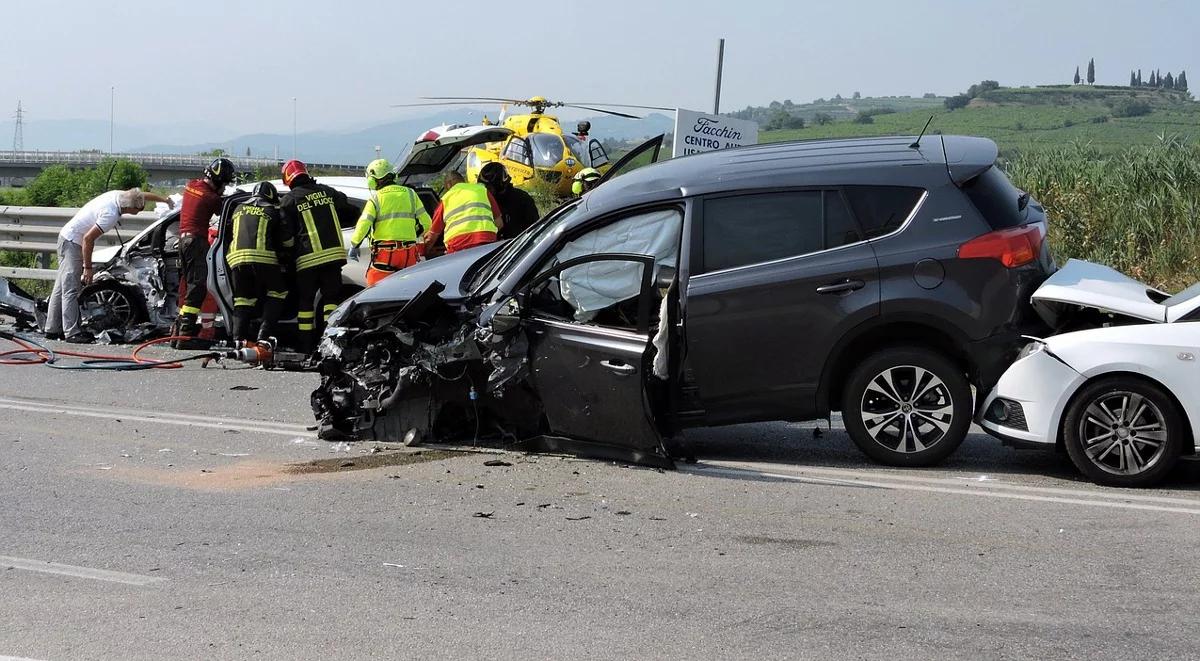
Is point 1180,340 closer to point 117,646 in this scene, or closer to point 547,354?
point 547,354

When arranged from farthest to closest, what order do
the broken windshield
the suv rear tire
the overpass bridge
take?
1. the overpass bridge
2. the broken windshield
3. the suv rear tire

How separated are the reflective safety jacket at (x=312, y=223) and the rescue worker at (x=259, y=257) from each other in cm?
10

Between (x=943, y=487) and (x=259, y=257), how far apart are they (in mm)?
6851

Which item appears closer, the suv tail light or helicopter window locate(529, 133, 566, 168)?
the suv tail light

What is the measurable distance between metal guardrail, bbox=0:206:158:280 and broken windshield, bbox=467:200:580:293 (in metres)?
9.22

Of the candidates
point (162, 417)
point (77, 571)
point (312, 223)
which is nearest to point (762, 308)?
point (77, 571)

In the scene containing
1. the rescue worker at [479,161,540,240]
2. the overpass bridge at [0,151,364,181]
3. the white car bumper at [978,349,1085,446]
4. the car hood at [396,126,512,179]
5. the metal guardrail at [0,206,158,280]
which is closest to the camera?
the white car bumper at [978,349,1085,446]

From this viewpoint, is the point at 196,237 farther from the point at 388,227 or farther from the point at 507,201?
the point at 507,201

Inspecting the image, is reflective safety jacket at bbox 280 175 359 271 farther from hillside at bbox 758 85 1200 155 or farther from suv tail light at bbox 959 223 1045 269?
hillside at bbox 758 85 1200 155

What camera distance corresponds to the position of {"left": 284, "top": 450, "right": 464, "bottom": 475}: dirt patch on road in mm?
7832

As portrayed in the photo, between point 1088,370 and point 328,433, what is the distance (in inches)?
189

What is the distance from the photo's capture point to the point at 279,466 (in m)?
7.96

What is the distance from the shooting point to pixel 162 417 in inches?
383

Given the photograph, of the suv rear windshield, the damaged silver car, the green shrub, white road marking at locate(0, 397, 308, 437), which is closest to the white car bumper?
the suv rear windshield
